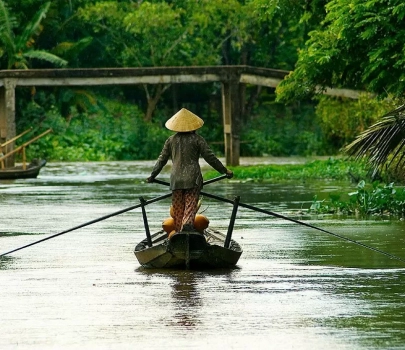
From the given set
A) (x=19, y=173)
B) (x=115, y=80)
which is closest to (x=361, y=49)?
(x=19, y=173)

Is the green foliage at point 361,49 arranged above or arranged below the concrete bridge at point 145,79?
above

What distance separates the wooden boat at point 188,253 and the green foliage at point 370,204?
8.02 metres

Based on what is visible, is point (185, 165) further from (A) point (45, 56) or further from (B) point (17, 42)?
(B) point (17, 42)

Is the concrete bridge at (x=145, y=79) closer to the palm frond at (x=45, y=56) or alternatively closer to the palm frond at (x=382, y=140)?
the palm frond at (x=45, y=56)

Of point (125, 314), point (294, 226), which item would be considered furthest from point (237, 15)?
point (125, 314)

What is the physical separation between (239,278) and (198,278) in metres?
0.44

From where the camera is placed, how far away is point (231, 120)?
140 ft

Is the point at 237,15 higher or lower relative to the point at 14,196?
higher

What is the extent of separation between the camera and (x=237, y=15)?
53.1m

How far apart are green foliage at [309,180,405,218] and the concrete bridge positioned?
16197 millimetres

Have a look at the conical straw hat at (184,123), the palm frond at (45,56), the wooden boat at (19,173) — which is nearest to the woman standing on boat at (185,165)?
the conical straw hat at (184,123)

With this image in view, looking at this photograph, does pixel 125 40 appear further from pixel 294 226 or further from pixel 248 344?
pixel 248 344

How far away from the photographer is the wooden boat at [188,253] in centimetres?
1462

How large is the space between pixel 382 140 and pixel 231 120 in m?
22.6
